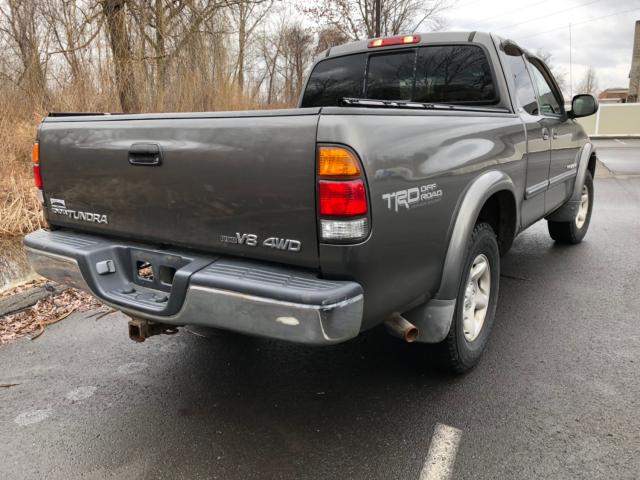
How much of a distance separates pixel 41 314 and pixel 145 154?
249cm

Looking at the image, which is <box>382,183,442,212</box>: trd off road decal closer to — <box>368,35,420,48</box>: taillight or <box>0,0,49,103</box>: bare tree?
<box>368,35,420,48</box>: taillight

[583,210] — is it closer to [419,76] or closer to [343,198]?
[419,76]

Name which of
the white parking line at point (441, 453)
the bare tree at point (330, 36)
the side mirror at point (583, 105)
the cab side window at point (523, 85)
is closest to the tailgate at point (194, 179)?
the white parking line at point (441, 453)

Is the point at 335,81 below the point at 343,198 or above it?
above

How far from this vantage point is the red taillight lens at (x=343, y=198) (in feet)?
6.77

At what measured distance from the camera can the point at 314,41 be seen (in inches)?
1319

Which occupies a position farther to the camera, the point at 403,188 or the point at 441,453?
the point at 441,453

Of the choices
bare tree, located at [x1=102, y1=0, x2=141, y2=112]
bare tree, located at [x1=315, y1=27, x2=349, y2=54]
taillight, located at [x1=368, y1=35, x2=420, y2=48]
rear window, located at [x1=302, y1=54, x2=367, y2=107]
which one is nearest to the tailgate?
rear window, located at [x1=302, y1=54, x2=367, y2=107]

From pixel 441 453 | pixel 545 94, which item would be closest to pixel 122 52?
pixel 545 94

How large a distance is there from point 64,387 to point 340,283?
6.74 ft

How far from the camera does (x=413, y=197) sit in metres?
2.34

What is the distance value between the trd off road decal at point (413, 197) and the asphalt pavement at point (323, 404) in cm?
102

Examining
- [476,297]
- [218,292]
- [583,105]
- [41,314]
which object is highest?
[583,105]

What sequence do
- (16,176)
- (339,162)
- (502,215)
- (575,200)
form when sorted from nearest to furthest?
(339,162)
(502,215)
(575,200)
(16,176)
